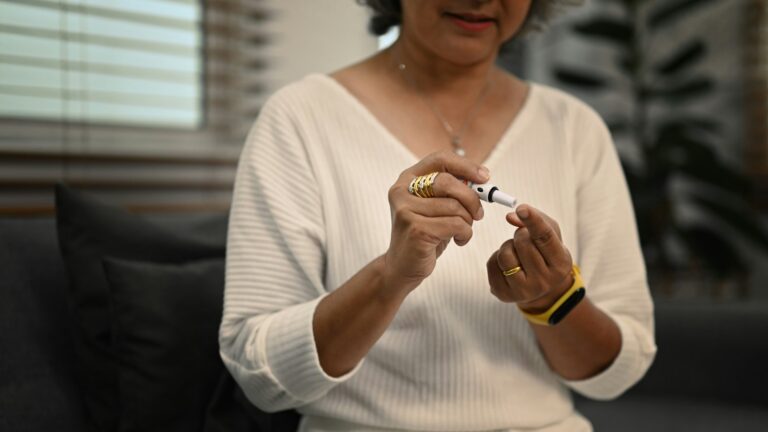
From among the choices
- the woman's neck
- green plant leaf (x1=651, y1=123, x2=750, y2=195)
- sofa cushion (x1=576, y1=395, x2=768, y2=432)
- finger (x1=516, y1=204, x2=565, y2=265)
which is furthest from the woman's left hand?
green plant leaf (x1=651, y1=123, x2=750, y2=195)

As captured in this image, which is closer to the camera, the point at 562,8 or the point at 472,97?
the point at 472,97

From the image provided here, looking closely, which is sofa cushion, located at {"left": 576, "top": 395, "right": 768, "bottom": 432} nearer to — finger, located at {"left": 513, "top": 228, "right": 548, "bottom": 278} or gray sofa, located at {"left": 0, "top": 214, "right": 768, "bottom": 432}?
gray sofa, located at {"left": 0, "top": 214, "right": 768, "bottom": 432}

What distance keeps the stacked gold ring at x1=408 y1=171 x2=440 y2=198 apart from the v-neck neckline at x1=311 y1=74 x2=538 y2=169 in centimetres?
28

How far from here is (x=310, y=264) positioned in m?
1.03

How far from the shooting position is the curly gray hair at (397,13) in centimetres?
125

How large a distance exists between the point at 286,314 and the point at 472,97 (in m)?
0.46

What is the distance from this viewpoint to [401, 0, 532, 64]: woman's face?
106 centimetres

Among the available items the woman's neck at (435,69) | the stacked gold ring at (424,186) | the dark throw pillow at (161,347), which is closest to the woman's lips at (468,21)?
the woman's neck at (435,69)

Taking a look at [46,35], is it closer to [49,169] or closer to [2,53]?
[2,53]

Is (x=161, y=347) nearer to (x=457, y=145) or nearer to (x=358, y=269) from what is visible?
(x=358, y=269)

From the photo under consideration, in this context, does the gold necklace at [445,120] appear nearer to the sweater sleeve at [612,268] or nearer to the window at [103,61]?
the sweater sleeve at [612,268]

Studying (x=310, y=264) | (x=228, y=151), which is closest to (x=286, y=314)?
(x=310, y=264)

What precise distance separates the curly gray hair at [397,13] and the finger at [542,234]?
1.76 feet

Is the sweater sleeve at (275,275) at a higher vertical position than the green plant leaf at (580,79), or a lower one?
higher
